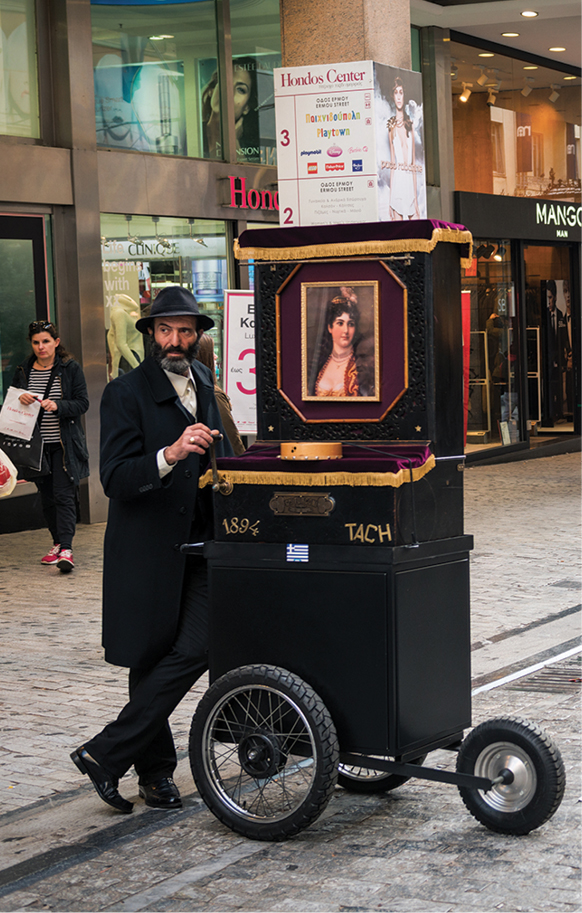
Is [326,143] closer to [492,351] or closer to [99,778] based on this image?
[99,778]

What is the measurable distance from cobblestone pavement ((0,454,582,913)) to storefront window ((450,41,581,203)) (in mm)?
12802

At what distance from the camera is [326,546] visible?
14.2 ft

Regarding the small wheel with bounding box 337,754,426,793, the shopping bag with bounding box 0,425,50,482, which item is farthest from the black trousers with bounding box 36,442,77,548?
the small wheel with bounding box 337,754,426,793

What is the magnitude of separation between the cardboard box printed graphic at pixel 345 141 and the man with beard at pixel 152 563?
3.60m

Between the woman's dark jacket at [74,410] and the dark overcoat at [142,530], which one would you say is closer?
the dark overcoat at [142,530]

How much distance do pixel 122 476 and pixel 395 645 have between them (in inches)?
45.5

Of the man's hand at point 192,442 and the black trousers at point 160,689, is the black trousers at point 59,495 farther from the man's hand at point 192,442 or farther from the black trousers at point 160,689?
the man's hand at point 192,442

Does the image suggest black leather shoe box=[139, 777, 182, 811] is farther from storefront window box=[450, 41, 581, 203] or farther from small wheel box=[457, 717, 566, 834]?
storefront window box=[450, 41, 581, 203]

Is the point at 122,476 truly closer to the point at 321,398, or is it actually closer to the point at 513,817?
the point at 321,398

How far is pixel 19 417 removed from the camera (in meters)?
10.0

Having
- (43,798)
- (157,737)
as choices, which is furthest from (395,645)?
(43,798)

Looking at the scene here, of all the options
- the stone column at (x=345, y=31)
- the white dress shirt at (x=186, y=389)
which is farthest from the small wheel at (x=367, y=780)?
the stone column at (x=345, y=31)

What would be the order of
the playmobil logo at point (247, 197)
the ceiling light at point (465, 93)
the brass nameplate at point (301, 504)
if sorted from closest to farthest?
1. the brass nameplate at point (301, 504)
2. the playmobil logo at point (247, 197)
3. the ceiling light at point (465, 93)

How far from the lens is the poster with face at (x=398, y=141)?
802cm
